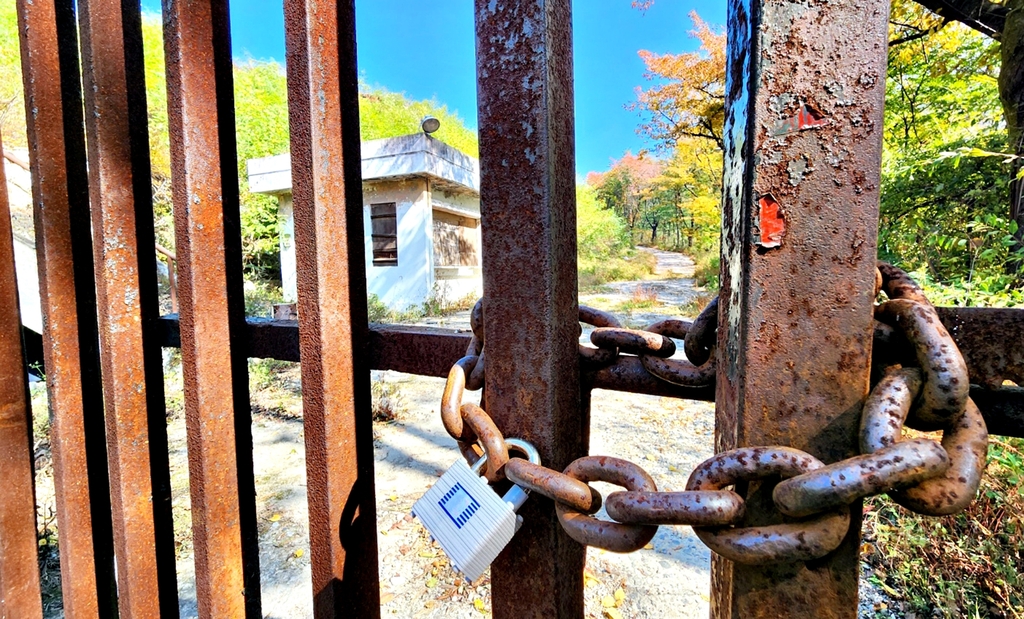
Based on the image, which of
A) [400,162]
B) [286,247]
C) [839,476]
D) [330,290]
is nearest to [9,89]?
[286,247]

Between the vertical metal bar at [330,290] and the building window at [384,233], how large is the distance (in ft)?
38.5

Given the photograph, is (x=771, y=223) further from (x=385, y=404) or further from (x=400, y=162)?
(x=400, y=162)

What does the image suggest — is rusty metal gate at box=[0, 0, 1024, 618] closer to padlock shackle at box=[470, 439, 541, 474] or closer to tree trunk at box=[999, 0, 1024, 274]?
padlock shackle at box=[470, 439, 541, 474]

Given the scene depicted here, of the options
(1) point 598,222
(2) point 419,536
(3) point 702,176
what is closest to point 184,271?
(2) point 419,536

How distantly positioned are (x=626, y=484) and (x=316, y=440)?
561 mm

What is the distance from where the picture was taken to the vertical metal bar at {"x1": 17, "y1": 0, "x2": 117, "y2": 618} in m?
1.10

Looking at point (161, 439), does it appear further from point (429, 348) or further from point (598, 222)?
point (598, 222)

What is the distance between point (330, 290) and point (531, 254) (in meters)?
0.40

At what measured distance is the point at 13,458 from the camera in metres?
1.21

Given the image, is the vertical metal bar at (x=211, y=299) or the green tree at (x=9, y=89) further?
the green tree at (x=9, y=89)

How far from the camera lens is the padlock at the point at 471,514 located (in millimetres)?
489

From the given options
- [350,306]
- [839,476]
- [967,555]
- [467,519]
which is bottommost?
[967,555]

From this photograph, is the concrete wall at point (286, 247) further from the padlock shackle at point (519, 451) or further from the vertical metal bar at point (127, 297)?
the padlock shackle at point (519, 451)

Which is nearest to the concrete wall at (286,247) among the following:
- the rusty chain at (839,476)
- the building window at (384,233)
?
the building window at (384,233)
